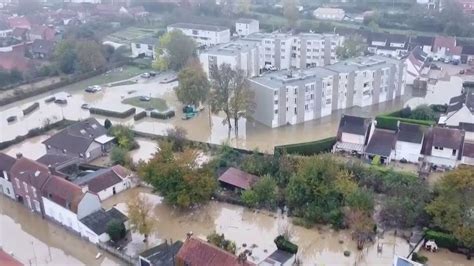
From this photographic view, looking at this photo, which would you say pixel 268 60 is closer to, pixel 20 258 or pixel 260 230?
pixel 260 230

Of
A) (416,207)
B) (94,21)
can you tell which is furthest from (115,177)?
(94,21)

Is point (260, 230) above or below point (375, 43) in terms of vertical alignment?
below

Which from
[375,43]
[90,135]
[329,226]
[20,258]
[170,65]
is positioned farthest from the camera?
[375,43]

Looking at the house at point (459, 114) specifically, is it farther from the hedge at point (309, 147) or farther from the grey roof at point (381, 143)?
the hedge at point (309, 147)

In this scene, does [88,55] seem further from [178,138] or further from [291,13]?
[291,13]

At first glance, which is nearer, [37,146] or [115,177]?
[115,177]

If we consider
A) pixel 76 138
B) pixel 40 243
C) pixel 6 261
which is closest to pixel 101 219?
pixel 40 243
